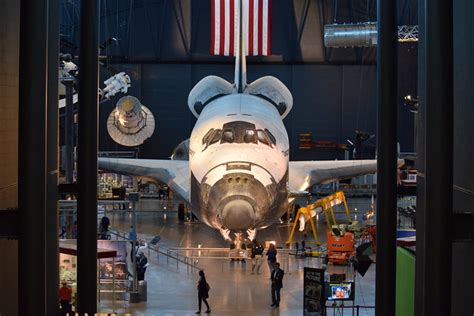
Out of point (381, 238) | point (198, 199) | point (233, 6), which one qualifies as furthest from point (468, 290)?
point (233, 6)

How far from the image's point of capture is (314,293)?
738 centimetres

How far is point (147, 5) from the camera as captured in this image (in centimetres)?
2362

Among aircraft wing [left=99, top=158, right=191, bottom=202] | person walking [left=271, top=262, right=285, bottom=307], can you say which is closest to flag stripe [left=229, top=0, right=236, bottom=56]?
aircraft wing [left=99, top=158, right=191, bottom=202]

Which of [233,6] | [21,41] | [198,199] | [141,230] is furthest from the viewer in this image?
[233,6]

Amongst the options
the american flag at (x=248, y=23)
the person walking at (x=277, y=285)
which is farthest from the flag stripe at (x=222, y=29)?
the person walking at (x=277, y=285)

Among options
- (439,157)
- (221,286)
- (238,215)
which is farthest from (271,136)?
(439,157)

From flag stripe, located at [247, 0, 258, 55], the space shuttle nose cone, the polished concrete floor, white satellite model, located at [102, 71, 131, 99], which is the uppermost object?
flag stripe, located at [247, 0, 258, 55]

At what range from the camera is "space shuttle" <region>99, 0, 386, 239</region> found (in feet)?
32.9

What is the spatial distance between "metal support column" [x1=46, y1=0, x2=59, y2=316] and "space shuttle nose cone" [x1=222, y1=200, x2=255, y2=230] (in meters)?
4.93

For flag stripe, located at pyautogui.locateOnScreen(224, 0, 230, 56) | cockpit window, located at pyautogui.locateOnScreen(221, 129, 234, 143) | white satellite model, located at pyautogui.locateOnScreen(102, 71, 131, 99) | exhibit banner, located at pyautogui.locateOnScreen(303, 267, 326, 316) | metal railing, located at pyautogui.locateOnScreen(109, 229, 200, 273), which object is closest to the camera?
exhibit banner, located at pyautogui.locateOnScreen(303, 267, 326, 316)

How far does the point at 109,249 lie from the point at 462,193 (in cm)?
575

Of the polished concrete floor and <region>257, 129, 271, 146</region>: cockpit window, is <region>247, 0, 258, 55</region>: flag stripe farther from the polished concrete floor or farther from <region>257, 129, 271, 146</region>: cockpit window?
<region>257, 129, 271, 146</region>: cockpit window

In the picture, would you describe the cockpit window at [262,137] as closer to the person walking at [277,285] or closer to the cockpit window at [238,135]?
the cockpit window at [238,135]

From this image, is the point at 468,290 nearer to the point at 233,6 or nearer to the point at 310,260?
the point at 310,260
